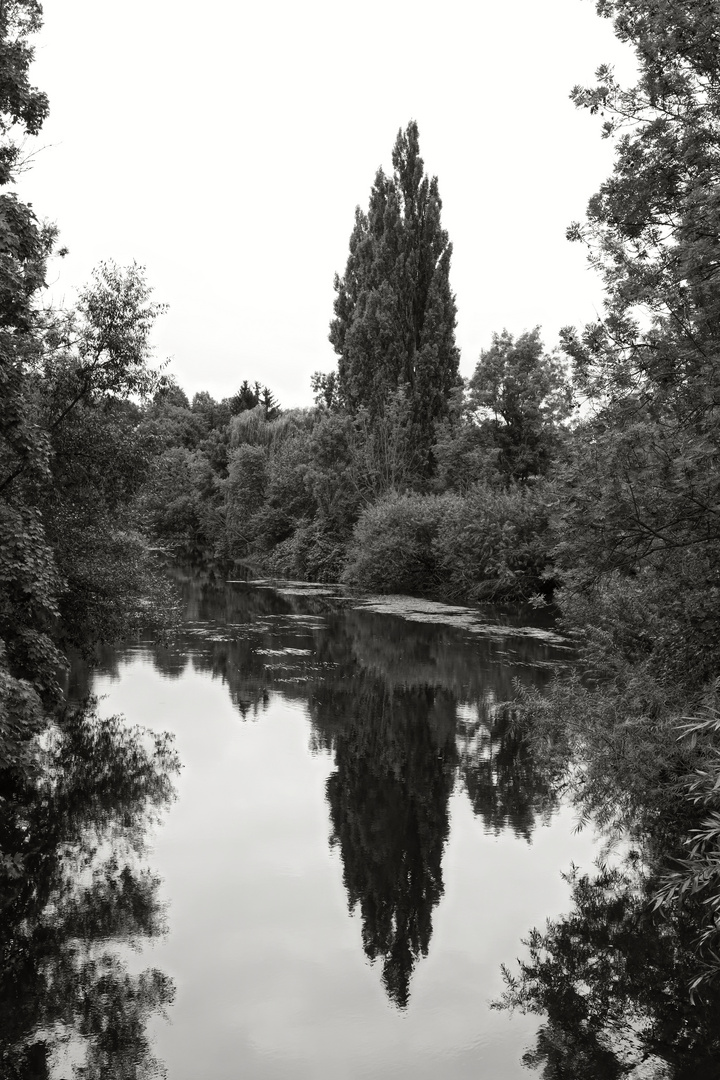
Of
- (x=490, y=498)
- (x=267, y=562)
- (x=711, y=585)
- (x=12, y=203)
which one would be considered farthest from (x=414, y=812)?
(x=267, y=562)

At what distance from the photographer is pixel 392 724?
58.6ft

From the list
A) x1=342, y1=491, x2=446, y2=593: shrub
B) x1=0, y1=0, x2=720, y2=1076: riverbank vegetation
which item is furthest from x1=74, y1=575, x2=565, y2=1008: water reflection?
x1=342, y1=491, x2=446, y2=593: shrub

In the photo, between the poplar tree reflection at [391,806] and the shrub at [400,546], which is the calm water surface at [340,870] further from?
the shrub at [400,546]

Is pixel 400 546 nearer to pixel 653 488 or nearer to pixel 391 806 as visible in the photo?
pixel 391 806

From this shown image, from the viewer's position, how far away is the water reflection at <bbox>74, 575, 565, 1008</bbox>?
10.4 metres

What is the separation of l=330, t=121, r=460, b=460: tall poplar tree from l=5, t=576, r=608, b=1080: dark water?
27.2 metres

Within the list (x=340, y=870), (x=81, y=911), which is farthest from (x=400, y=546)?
(x=81, y=911)

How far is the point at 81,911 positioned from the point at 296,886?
241 cm

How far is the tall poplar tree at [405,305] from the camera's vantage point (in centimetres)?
4475

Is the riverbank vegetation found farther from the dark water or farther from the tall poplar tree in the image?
the tall poplar tree

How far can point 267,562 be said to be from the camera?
186 feet

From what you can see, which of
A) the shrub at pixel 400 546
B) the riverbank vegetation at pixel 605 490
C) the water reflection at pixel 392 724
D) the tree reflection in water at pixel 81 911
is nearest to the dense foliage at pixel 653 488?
the riverbank vegetation at pixel 605 490

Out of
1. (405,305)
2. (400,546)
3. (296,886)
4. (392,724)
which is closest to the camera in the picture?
(296,886)

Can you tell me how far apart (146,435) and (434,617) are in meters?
17.7
